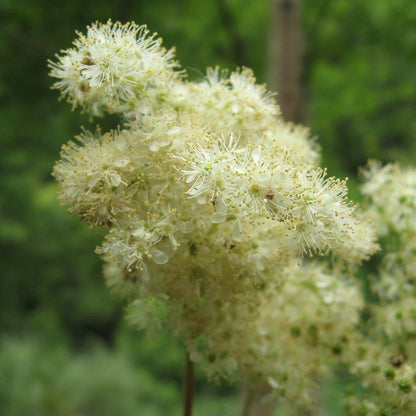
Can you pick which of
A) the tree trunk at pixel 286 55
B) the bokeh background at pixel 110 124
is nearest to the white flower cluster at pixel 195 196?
the bokeh background at pixel 110 124

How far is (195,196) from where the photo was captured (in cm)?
94

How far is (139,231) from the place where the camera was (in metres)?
1.03

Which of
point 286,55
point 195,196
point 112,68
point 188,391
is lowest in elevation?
point 188,391

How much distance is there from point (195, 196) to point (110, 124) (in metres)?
1.95

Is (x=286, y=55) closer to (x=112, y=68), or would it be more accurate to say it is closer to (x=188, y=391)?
(x=112, y=68)

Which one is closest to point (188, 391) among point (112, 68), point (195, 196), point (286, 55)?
point (195, 196)

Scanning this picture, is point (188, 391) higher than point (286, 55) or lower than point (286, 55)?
lower

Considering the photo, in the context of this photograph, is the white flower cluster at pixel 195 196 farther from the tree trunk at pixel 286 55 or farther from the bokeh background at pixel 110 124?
the tree trunk at pixel 286 55

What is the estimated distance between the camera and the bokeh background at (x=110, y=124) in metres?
3.13

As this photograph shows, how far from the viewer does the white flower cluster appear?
97cm

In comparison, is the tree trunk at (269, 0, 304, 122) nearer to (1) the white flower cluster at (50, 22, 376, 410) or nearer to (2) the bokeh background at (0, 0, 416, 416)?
(2) the bokeh background at (0, 0, 416, 416)

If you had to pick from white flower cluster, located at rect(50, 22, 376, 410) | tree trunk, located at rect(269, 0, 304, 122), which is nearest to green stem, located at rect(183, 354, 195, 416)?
white flower cluster, located at rect(50, 22, 376, 410)

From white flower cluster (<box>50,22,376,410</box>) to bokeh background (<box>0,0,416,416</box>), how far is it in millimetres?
247

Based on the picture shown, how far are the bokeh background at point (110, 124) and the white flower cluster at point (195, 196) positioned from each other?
0.25 m
